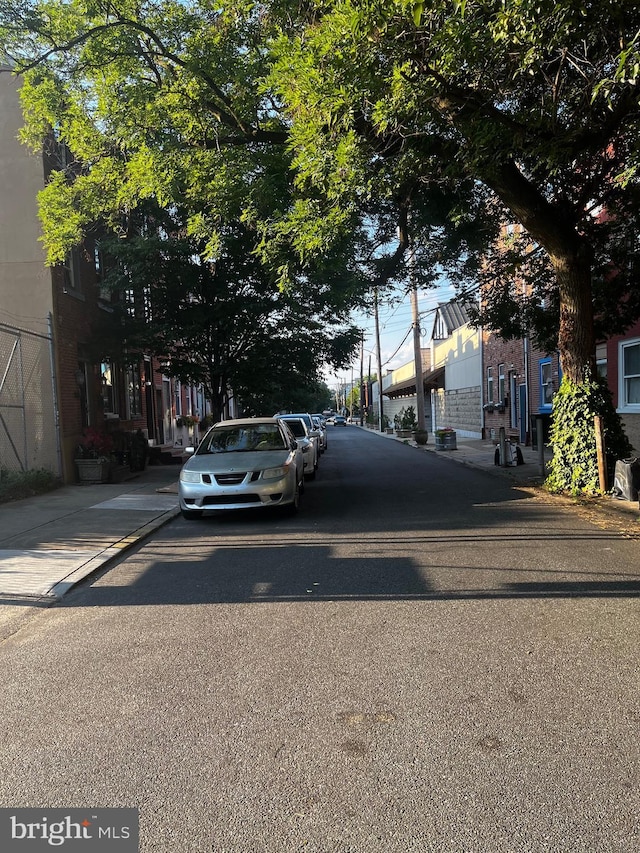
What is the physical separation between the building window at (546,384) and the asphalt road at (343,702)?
16224mm

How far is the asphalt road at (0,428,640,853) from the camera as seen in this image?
2631 mm

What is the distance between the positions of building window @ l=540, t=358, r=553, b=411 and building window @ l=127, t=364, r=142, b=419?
13771 millimetres

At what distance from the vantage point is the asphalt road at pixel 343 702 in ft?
8.63

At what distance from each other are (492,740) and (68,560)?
17.7 feet

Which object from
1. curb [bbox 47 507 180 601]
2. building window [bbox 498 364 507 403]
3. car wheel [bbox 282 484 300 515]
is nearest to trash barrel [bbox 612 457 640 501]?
car wheel [bbox 282 484 300 515]

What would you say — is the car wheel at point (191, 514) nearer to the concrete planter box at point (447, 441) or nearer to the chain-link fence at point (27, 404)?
the chain-link fence at point (27, 404)

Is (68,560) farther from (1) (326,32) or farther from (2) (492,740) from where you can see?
(1) (326,32)

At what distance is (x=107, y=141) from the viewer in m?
11.3

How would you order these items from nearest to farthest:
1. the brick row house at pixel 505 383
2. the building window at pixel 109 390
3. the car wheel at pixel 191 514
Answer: the car wheel at pixel 191 514 < the brick row house at pixel 505 383 < the building window at pixel 109 390

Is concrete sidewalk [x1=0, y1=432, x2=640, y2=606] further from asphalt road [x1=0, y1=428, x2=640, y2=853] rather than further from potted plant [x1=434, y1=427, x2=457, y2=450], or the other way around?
potted plant [x1=434, y1=427, x2=457, y2=450]

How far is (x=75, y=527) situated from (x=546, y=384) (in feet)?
58.8

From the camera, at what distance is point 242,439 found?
10742 mm

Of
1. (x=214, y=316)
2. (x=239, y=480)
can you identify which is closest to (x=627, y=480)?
(x=239, y=480)

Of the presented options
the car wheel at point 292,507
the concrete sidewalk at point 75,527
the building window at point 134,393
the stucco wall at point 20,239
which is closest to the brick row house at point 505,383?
the concrete sidewalk at point 75,527
